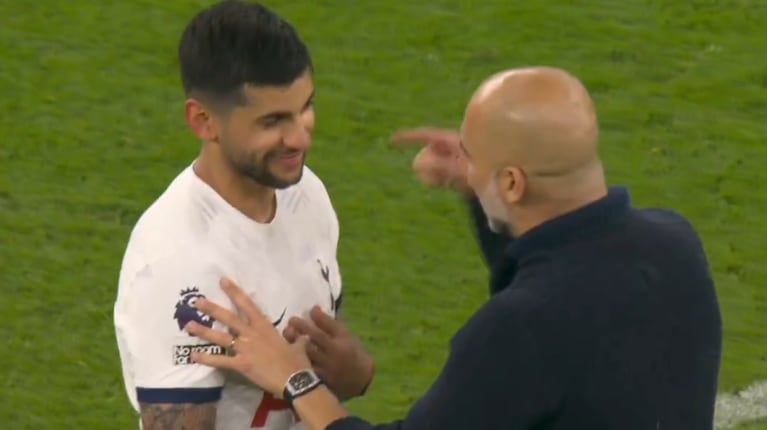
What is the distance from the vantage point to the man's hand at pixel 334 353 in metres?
3.59

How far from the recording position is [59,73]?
8648 millimetres

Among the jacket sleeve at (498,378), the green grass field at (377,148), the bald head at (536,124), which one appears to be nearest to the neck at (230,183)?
the bald head at (536,124)

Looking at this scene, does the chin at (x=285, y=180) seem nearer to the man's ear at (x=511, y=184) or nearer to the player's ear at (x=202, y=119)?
the player's ear at (x=202, y=119)

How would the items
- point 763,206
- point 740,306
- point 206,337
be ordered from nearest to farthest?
point 206,337
point 740,306
point 763,206

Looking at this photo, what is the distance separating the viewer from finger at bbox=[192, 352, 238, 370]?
3332mm

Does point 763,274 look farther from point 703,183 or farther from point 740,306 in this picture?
point 703,183

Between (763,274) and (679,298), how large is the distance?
13.0ft

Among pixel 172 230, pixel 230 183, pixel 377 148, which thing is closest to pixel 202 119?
pixel 230 183

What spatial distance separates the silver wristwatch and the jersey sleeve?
0.15 metres

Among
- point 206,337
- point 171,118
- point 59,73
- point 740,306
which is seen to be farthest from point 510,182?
point 59,73

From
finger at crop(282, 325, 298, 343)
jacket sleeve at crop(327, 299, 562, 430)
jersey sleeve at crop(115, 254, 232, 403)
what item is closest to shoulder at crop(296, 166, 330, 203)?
finger at crop(282, 325, 298, 343)

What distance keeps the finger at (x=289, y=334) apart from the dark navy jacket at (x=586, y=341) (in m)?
0.39

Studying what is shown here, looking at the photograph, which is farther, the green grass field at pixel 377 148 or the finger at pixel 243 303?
the green grass field at pixel 377 148

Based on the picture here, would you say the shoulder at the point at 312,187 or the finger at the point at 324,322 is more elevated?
the shoulder at the point at 312,187
